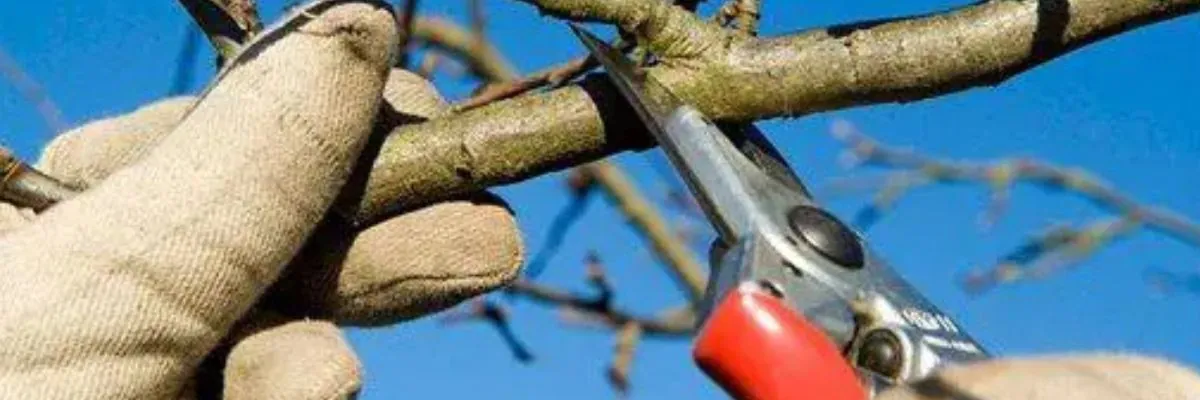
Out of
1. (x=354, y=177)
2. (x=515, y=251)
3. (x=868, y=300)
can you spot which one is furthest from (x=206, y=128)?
(x=868, y=300)

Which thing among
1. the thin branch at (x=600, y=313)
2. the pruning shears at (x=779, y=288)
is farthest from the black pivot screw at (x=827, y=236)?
the thin branch at (x=600, y=313)

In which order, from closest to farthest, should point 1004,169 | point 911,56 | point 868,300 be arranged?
point 868,300
point 911,56
point 1004,169

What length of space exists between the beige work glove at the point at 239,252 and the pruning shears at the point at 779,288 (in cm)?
14

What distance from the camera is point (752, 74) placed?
1.32 m

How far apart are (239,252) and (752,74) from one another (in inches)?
11.4

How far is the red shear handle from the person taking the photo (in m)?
1.07

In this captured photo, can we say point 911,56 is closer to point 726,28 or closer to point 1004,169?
point 726,28

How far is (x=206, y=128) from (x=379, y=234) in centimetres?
13

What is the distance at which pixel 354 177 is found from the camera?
135 cm

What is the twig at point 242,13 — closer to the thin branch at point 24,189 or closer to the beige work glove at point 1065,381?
the thin branch at point 24,189

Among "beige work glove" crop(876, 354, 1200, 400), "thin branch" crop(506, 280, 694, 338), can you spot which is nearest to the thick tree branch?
"beige work glove" crop(876, 354, 1200, 400)

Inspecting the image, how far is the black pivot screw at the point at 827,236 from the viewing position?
4.02 ft

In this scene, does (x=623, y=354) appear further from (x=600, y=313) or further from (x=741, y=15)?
(x=741, y=15)

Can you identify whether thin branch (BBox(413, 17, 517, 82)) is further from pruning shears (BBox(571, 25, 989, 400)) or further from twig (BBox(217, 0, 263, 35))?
pruning shears (BBox(571, 25, 989, 400))
